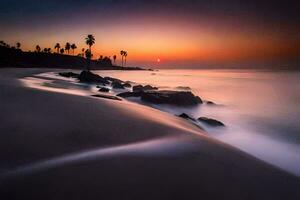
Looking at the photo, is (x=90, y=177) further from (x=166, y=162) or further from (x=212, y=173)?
(x=212, y=173)

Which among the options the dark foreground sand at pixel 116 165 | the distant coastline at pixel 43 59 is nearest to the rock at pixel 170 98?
the dark foreground sand at pixel 116 165

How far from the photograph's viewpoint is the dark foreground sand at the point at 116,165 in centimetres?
373

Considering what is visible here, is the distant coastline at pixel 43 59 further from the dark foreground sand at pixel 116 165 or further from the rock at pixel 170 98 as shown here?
the dark foreground sand at pixel 116 165

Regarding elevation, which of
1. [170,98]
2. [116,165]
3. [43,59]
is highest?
[116,165]

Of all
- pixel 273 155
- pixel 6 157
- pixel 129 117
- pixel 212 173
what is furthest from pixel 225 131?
pixel 6 157

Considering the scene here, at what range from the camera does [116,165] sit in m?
4.53

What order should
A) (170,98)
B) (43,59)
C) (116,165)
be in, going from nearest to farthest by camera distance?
(116,165) → (170,98) → (43,59)

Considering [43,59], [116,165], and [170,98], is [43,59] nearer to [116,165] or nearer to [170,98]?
[170,98]

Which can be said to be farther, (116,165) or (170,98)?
(170,98)

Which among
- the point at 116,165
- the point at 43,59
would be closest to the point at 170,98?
the point at 116,165

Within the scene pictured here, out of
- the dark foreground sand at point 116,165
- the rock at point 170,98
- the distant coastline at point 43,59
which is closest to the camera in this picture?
the dark foreground sand at point 116,165

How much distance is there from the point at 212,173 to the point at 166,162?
822 millimetres

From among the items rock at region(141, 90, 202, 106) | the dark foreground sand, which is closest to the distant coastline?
rock at region(141, 90, 202, 106)

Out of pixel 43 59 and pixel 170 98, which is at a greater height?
pixel 170 98
